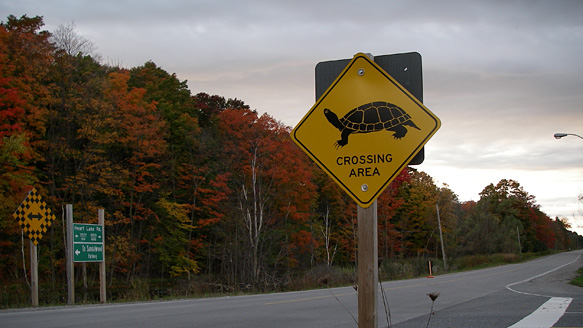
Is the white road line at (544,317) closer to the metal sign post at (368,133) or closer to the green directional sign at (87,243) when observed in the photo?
the metal sign post at (368,133)

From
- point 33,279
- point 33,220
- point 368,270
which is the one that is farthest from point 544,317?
point 33,220

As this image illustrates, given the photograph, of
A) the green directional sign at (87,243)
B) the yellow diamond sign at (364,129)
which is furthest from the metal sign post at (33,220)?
the yellow diamond sign at (364,129)

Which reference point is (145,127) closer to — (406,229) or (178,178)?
(178,178)

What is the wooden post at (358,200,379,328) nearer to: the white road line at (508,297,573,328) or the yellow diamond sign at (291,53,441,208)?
the yellow diamond sign at (291,53,441,208)

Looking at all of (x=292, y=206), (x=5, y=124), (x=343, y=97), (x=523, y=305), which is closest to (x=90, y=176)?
(x=5, y=124)

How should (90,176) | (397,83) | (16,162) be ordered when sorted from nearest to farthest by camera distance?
(397,83)
(16,162)
(90,176)

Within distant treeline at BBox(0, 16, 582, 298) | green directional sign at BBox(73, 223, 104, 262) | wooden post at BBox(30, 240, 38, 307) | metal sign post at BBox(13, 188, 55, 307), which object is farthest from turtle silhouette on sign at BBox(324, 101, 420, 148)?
distant treeline at BBox(0, 16, 582, 298)

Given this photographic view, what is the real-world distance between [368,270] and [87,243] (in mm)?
18726

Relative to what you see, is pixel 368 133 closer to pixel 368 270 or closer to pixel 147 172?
pixel 368 270

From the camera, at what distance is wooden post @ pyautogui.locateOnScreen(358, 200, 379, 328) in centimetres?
319

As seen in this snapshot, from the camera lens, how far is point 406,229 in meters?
72.2

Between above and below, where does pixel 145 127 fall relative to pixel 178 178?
above

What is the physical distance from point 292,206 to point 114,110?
52.3ft

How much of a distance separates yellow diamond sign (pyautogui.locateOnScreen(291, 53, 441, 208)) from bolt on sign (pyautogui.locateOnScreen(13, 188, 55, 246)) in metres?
16.9
